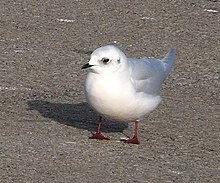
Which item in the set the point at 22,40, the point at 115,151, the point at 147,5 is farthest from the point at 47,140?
the point at 147,5

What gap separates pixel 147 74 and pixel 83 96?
4.04ft

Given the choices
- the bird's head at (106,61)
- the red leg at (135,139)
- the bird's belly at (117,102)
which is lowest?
the red leg at (135,139)

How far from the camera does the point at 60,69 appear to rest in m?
9.20

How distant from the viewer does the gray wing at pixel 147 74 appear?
704 centimetres

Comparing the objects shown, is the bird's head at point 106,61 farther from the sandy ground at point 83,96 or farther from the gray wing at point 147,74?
the sandy ground at point 83,96

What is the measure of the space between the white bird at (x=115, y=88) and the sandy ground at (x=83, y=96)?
10.1 inches

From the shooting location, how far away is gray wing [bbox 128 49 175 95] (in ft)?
23.1

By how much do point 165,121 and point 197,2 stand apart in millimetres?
4941

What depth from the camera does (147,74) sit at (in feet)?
23.6

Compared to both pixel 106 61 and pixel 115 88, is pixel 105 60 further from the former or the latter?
pixel 115 88

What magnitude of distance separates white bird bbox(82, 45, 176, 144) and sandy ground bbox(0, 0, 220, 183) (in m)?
0.26

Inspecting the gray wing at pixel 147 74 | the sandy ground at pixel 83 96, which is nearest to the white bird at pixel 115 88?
the gray wing at pixel 147 74

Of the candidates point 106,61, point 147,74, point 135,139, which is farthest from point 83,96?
point 106,61

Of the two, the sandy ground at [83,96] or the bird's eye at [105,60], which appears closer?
the sandy ground at [83,96]
